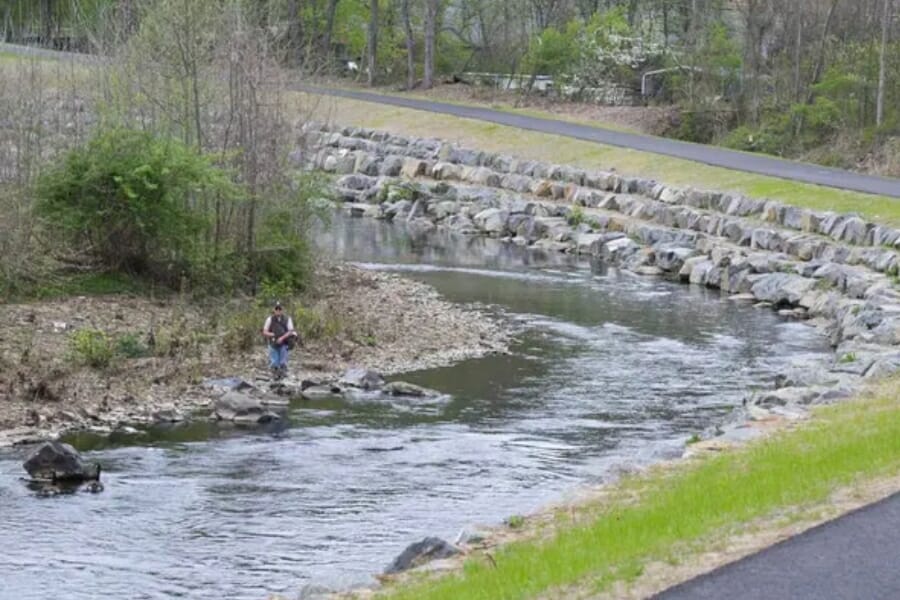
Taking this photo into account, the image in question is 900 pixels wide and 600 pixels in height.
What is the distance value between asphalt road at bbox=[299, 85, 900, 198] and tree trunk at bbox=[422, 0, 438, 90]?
3.06 meters

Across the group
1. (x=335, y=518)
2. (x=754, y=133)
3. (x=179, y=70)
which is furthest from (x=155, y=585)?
(x=754, y=133)

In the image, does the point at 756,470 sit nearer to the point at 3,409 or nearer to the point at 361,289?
the point at 3,409

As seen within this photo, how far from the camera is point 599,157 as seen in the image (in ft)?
165

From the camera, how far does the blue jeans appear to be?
25.4 m

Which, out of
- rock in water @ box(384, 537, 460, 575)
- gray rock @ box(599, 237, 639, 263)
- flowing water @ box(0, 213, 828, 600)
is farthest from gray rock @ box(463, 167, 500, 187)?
rock in water @ box(384, 537, 460, 575)

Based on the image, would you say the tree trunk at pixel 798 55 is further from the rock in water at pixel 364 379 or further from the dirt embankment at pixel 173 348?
the rock in water at pixel 364 379

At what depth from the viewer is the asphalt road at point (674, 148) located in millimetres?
43000

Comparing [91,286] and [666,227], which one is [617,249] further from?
[91,286]

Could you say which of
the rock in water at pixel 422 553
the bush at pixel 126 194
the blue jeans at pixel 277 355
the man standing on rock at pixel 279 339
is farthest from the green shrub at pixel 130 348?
the rock in water at pixel 422 553

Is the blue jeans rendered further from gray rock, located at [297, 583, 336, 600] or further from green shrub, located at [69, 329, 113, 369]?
gray rock, located at [297, 583, 336, 600]

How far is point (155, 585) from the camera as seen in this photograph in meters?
15.0

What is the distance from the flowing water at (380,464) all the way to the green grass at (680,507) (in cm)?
154

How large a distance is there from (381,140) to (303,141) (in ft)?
82.3

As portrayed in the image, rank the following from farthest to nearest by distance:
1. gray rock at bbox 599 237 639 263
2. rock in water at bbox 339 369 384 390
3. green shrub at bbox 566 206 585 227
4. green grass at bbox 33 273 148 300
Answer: green shrub at bbox 566 206 585 227
gray rock at bbox 599 237 639 263
green grass at bbox 33 273 148 300
rock in water at bbox 339 369 384 390
